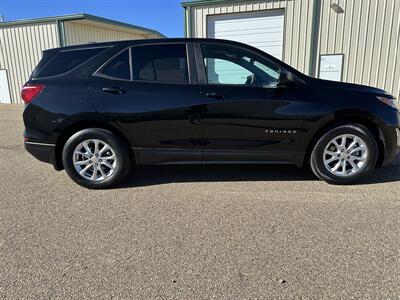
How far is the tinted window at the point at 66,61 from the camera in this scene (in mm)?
3881

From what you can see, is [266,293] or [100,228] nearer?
[266,293]

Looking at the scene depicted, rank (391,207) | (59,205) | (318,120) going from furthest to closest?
(318,120) → (59,205) → (391,207)

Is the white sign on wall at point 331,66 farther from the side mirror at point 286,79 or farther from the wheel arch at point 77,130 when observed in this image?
the wheel arch at point 77,130

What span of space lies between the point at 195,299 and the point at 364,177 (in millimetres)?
3078

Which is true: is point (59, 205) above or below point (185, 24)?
below

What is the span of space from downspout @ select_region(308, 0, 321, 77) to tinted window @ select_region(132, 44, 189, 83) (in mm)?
8005

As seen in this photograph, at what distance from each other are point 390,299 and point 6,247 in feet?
9.99

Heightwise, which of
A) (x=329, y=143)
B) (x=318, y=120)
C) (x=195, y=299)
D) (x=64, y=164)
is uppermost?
(x=318, y=120)

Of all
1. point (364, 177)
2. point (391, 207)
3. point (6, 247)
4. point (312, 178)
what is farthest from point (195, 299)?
point (364, 177)

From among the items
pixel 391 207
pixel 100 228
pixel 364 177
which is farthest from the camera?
pixel 364 177

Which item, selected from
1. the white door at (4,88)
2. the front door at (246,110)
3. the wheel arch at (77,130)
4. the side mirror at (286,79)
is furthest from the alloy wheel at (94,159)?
the white door at (4,88)

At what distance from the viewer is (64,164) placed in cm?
390

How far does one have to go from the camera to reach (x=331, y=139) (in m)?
3.82

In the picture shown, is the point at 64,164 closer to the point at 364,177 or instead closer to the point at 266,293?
the point at 266,293
